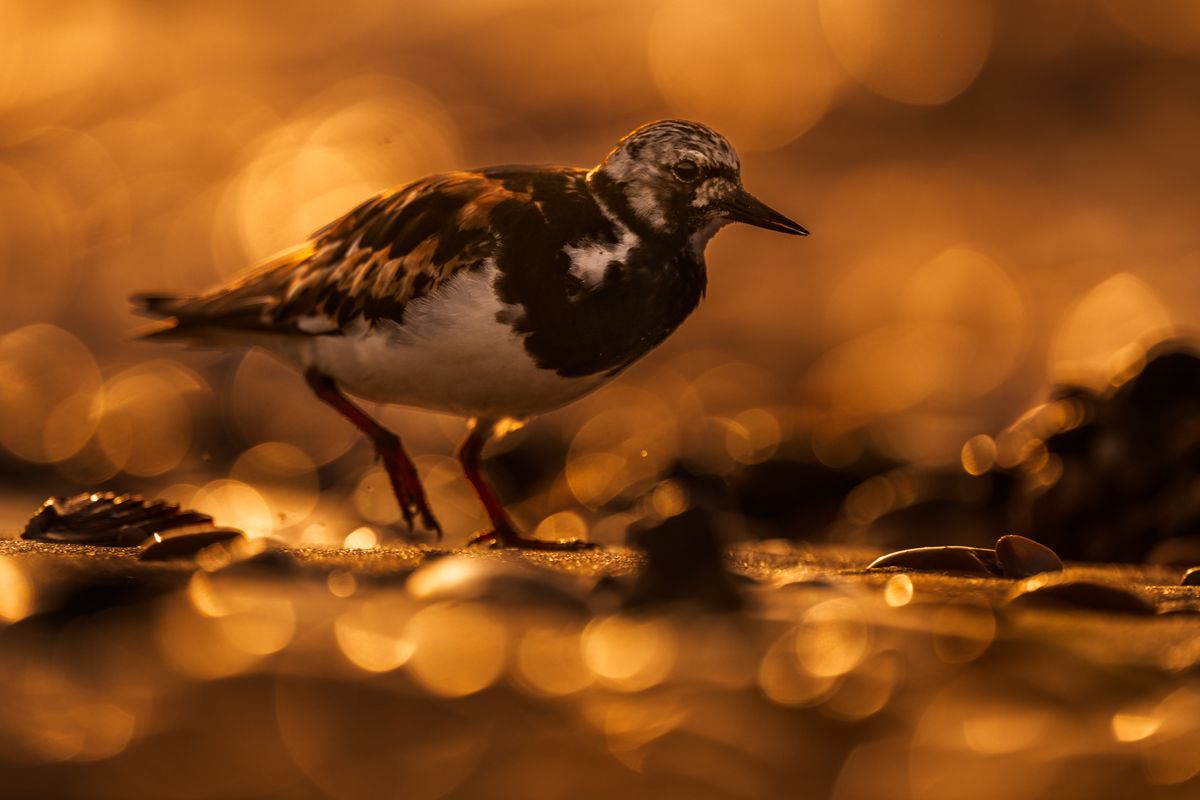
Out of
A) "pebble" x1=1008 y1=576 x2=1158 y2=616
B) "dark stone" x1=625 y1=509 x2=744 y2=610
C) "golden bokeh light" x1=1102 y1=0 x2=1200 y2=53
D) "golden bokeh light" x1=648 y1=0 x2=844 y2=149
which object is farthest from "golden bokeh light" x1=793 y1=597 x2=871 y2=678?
"golden bokeh light" x1=1102 y1=0 x2=1200 y2=53

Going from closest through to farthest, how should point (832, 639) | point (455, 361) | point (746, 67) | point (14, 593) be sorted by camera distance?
point (832, 639), point (14, 593), point (455, 361), point (746, 67)

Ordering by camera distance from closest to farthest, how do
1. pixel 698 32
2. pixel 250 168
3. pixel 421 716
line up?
pixel 421 716 → pixel 250 168 → pixel 698 32

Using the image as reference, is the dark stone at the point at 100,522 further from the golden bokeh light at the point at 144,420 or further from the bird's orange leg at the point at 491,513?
the golden bokeh light at the point at 144,420

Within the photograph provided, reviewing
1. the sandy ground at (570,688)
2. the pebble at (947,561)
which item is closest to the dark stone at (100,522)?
the sandy ground at (570,688)

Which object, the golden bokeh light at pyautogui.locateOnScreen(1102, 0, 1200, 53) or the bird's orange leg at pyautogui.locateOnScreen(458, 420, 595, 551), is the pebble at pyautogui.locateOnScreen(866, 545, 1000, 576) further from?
the golden bokeh light at pyautogui.locateOnScreen(1102, 0, 1200, 53)

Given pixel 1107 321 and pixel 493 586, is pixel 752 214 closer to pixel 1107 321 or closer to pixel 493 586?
pixel 493 586

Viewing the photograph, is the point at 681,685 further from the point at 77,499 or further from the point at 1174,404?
the point at 1174,404

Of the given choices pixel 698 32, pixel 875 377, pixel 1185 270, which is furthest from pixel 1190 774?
pixel 698 32

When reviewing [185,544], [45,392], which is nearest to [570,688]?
[185,544]
